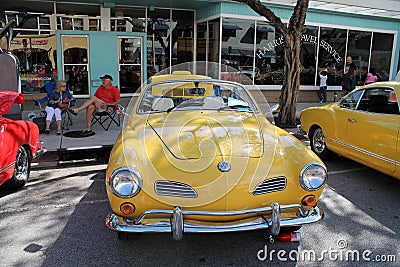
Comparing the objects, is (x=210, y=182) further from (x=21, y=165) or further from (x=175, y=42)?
(x=175, y=42)

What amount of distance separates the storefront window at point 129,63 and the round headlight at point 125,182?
10.9 m

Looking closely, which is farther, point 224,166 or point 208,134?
point 208,134

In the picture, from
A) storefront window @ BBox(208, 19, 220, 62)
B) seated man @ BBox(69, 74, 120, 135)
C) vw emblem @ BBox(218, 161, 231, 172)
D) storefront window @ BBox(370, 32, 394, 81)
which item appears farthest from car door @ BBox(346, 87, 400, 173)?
storefront window @ BBox(370, 32, 394, 81)

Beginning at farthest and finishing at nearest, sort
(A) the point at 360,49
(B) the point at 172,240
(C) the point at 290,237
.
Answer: (A) the point at 360,49
(B) the point at 172,240
(C) the point at 290,237

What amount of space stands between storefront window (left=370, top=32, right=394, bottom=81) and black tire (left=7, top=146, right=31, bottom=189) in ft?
49.9

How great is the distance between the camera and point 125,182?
3.05 metres

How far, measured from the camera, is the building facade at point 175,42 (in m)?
12.5

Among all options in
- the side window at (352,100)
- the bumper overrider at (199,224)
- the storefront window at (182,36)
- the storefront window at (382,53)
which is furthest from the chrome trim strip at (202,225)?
the storefront window at (382,53)

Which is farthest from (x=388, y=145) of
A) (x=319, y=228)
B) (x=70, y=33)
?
(x=70, y=33)

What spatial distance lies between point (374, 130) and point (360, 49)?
12.0 metres

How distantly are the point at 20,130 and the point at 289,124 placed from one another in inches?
266

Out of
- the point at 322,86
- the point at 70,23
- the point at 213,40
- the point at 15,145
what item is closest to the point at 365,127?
the point at 15,145

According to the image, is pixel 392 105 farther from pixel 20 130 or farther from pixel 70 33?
pixel 70 33

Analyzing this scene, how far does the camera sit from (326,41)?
1470 cm
